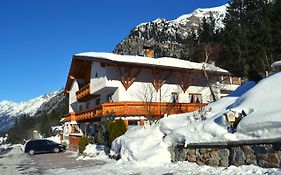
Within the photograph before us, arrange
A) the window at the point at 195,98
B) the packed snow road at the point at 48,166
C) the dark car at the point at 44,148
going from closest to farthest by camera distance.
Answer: the packed snow road at the point at 48,166, the dark car at the point at 44,148, the window at the point at 195,98

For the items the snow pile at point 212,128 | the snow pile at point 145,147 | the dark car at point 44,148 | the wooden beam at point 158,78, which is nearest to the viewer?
the snow pile at point 212,128

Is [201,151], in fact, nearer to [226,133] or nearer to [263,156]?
[226,133]

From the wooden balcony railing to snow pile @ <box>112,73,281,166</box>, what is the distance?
1905 centimetres

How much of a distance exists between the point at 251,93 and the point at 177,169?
4.15m

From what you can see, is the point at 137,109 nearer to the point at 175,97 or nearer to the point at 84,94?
the point at 175,97

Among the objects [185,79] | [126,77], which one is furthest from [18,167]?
[185,79]

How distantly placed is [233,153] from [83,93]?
29.4 meters

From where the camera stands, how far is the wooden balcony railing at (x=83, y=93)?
129ft

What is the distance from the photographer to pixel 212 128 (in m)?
14.7

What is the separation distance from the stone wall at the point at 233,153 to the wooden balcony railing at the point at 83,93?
78.9 ft

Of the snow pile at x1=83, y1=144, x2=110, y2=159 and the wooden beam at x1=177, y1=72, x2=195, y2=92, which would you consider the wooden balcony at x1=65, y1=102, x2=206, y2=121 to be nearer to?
the snow pile at x1=83, y1=144, x2=110, y2=159

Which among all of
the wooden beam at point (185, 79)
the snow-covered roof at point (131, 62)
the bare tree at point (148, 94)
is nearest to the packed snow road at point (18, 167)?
the snow-covered roof at point (131, 62)

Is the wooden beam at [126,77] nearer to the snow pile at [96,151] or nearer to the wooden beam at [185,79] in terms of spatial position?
the wooden beam at [185,79]

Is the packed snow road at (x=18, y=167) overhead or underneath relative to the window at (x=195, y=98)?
underneath
